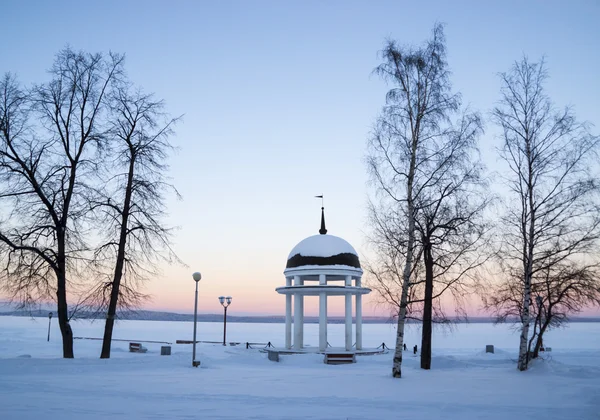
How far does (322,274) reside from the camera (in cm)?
3506

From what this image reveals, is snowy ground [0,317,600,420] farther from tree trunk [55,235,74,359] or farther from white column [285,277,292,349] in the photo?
white column [285,277,292,349]

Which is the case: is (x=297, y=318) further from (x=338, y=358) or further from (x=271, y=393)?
(x=271, y=393)

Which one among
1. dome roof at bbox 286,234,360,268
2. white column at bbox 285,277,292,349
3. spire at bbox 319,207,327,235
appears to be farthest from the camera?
spire at bbox 319,207,327,235

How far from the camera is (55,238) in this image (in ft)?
74.4

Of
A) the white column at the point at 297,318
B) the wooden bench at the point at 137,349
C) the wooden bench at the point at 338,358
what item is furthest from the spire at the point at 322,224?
the wooden bench at the point at 137,349

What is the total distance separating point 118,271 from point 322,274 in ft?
50.3

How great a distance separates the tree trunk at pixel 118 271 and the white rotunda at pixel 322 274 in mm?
14231

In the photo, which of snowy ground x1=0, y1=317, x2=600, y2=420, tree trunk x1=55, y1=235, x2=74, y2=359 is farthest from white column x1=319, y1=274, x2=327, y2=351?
tree trunk x1=55, y1=235, x2=74, y2=359

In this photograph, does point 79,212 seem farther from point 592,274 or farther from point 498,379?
point 592,274

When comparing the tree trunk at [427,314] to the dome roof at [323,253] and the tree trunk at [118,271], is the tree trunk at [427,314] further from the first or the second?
the tree trunk at [118,271]

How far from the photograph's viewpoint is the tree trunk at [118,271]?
77.8 feet

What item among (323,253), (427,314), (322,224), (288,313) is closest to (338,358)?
(427,314)

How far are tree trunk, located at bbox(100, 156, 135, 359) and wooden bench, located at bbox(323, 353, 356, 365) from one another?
12.6m

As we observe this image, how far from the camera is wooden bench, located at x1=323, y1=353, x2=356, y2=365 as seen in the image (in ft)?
97.1
